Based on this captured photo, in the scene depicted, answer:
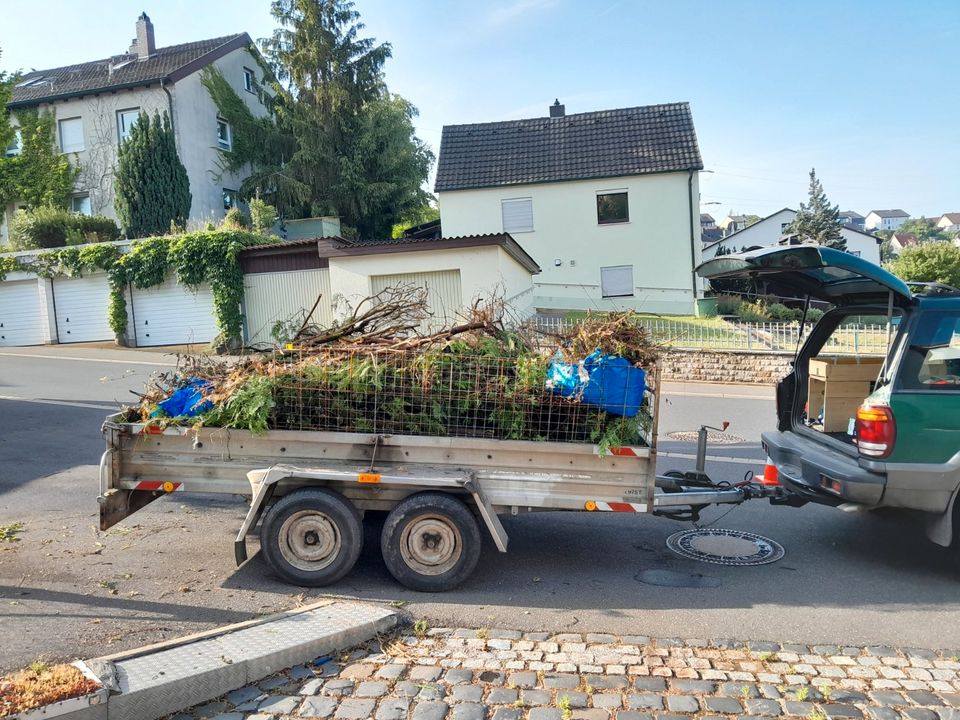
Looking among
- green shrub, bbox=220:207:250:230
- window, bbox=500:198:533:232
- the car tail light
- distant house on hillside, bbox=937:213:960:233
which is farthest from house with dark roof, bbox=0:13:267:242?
distant house on hillside, bbox=937:213:960:233

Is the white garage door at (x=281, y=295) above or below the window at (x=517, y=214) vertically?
below

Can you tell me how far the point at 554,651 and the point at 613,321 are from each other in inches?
93.5

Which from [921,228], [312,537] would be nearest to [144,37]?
[312,537]

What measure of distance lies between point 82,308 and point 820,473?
22862mm

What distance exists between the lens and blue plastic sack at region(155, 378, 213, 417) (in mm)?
5328

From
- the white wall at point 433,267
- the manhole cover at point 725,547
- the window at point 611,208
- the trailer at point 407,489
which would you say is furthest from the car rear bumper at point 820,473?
the window at point 611,208

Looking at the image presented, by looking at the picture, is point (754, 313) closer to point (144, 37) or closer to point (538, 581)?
point (538, 581)

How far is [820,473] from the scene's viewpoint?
17.4ft

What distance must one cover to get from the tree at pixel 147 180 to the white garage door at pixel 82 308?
2813 mm

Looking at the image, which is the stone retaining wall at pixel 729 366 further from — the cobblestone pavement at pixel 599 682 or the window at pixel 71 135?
the window at pixel 71 135

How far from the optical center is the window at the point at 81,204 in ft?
95.0

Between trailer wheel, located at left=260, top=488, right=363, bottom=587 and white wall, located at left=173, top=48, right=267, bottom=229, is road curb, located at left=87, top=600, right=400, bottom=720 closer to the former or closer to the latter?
trailer wheel, located at left=260, top=488, right=363, bottom=587

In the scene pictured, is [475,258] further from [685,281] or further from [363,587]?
[363,587]

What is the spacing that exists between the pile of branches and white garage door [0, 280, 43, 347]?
20.8 metres
